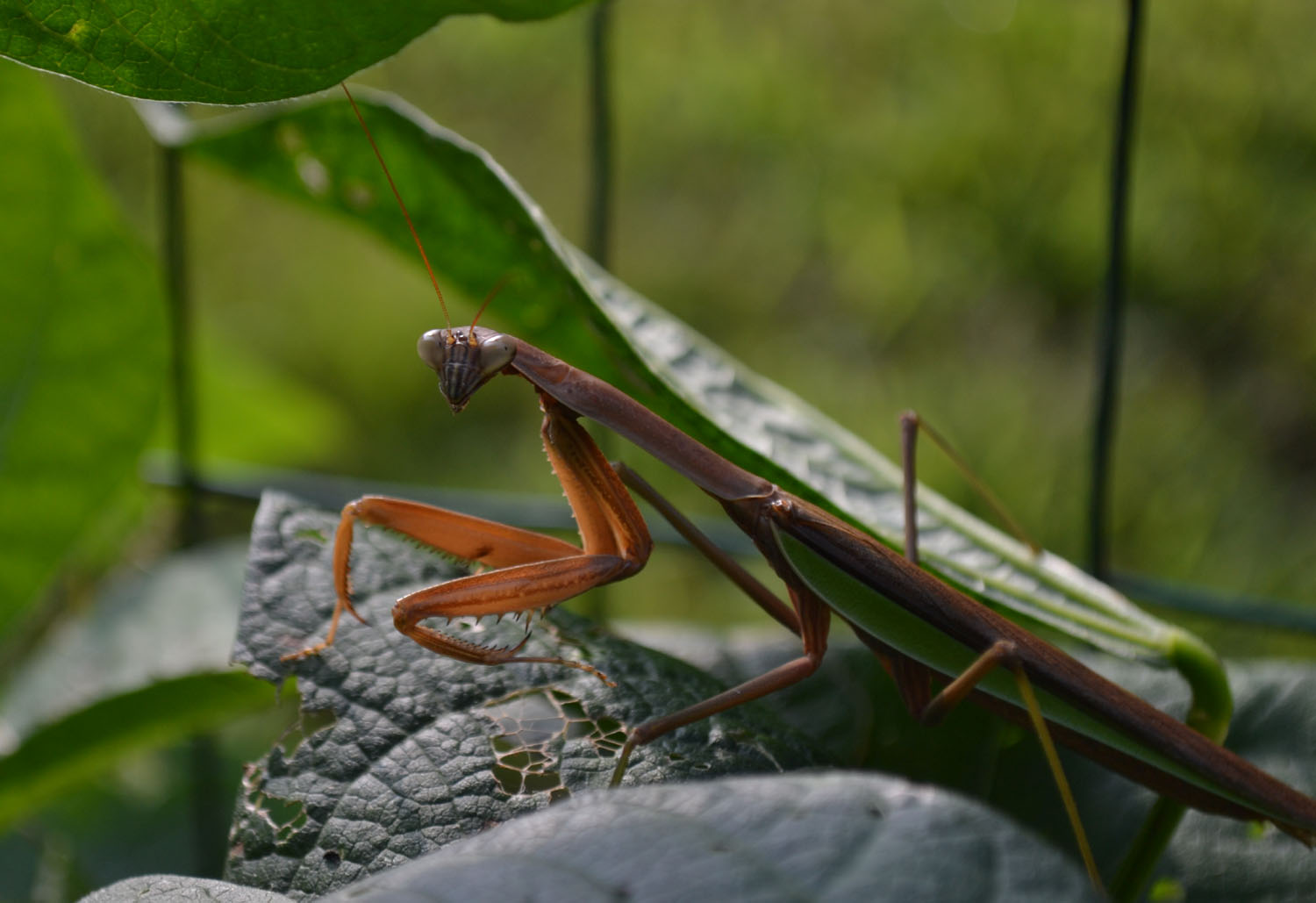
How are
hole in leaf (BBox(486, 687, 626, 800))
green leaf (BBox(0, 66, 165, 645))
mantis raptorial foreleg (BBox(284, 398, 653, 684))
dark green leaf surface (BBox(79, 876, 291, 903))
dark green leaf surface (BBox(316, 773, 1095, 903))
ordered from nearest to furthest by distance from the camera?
dark green leaf surface (BBox(316, 773, 1095, 903)) < dark green leaf surface (BBox(79, 876, 291, 903)) < hole in leaf (BBox(486, 687, 626, 800)) < mantis raptorial foreleg (BBox(284, 398, 653, 684)) < green leaf (BBox(0, 66, 165, 645))

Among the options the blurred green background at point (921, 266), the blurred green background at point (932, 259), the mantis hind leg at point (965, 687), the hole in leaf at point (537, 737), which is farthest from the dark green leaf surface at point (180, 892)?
the blurred green background at point (932, 259)

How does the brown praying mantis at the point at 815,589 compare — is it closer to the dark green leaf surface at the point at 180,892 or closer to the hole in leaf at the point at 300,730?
the hole in leaf at the point at 300,730

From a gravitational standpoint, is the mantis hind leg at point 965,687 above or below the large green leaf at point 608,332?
below

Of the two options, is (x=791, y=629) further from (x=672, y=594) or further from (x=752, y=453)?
(x=672, y=594)

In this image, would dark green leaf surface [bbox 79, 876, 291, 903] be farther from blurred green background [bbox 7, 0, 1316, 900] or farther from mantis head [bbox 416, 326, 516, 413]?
blurred green background [bbox 7, 0, 1316, 900]

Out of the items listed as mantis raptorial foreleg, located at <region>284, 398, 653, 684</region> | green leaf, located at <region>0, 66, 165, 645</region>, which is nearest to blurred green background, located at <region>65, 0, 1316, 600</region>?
green leaf, located at <region>0, 66, 165, 645</region>

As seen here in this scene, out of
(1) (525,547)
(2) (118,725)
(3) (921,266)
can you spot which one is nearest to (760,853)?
(1) (525,547)
